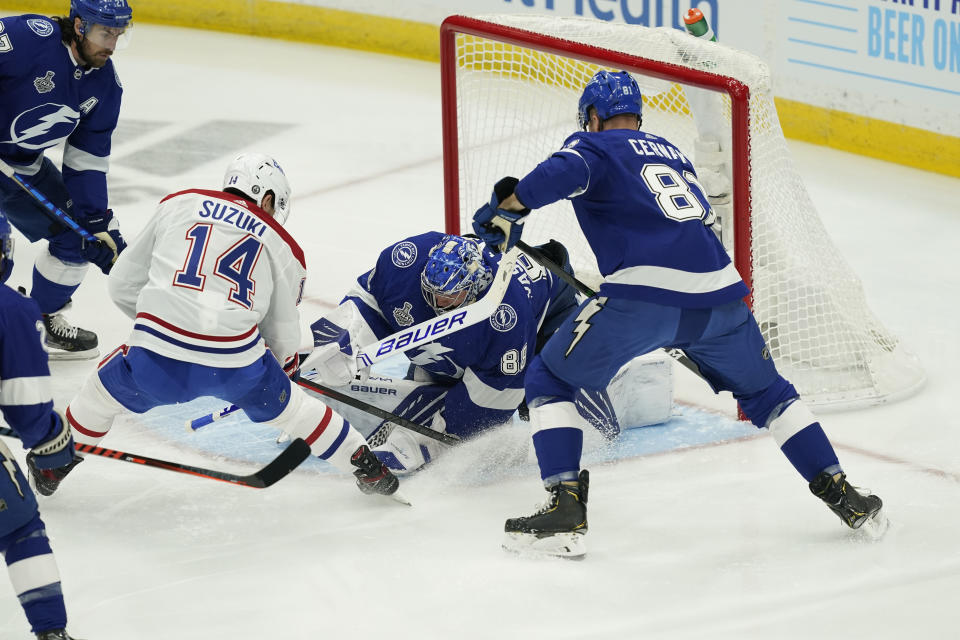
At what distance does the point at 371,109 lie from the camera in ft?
23.9

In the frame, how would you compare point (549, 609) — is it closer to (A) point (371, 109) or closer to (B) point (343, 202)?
(B) point (343, 202)

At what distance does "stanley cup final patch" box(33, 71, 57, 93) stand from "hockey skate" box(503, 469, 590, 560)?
6.48 feet

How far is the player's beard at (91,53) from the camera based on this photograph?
13.8ft

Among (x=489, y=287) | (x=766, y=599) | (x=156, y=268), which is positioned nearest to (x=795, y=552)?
(x=766, y=599)

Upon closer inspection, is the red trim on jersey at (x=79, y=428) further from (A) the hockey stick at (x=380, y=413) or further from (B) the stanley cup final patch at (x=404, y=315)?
(B) the stanley cup final patch at (x=404, y=315)

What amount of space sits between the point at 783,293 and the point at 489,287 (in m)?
0.97

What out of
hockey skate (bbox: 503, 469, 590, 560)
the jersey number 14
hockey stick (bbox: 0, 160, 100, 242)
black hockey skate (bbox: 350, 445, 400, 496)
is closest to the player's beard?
hockey stick (bbox: 0, 160, 100, 242)

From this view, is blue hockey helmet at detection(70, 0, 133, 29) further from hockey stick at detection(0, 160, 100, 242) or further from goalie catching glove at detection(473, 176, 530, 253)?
goalie catching glove at detection(473, 176, 530, 253)

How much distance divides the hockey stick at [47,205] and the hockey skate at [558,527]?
1.74 m

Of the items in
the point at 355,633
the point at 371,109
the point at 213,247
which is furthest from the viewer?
the point at 371,109

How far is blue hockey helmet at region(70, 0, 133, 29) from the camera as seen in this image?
409cm

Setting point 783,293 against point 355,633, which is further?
point 783,293

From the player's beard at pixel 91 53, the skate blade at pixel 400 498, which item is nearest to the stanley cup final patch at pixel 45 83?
the player's beard at pixel 91 53

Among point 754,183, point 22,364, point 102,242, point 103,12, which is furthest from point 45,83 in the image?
point 754,183
